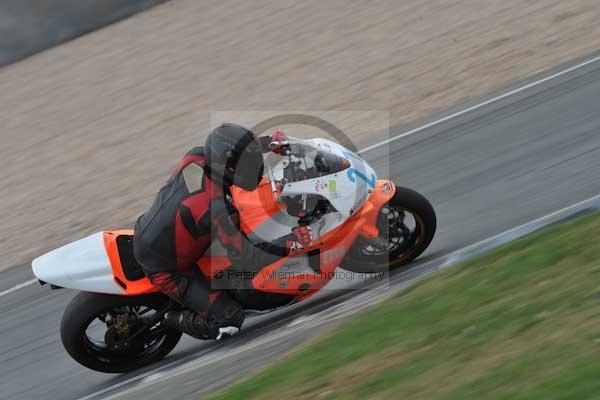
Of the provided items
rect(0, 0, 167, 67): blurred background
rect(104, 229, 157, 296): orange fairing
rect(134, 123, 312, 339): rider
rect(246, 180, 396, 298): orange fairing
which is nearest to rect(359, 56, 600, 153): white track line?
rect(246, 180, 396, 298): orange fairing

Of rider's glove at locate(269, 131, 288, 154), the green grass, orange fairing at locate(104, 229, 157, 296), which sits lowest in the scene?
the green grass

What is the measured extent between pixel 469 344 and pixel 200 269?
2.59 metres

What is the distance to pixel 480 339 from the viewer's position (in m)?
5.07

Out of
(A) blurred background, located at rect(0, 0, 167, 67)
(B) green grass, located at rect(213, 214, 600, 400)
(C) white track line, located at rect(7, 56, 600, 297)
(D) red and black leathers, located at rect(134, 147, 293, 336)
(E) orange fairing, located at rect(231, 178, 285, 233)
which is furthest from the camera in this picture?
(A) blurred background, located at rect(0, 0, 167, 67)

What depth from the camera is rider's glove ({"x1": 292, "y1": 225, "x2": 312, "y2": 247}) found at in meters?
6.75

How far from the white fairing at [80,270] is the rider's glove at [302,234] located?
4.64 feet

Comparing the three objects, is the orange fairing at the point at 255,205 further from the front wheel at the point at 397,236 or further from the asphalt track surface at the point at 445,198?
the asphalt track surface at the point at 445,198

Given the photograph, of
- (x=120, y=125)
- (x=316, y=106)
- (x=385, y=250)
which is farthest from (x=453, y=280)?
(x=120, y=125)

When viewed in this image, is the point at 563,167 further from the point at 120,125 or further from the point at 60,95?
the point at 60,95

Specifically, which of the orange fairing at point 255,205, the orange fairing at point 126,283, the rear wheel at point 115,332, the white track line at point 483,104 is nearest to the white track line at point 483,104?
the white track line at point 483,104

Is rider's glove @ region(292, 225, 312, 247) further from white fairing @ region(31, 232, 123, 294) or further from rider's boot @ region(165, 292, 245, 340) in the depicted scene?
white fairing @ region(31, 232, 123, 294)

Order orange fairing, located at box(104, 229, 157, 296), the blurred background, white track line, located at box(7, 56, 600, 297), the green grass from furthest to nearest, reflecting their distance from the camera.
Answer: the blurred background
white track line, located at box(7, 56, 600, 297)
orange fairing, located at box(104, 229, 157, 296)
the green grass

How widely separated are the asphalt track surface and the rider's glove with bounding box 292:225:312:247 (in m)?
0.67

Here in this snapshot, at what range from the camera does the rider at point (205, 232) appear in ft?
21.1
